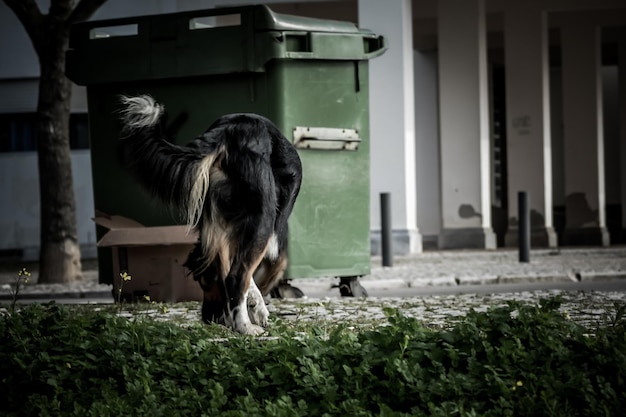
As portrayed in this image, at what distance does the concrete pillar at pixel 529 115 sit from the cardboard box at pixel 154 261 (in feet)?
43.0

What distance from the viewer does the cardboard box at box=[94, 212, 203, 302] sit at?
33.4ft

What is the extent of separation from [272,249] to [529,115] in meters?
16.1

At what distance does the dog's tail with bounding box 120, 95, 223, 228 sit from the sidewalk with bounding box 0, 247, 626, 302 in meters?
5.54

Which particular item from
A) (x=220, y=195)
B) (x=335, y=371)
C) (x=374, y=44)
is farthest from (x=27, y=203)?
(x=335, y=371)

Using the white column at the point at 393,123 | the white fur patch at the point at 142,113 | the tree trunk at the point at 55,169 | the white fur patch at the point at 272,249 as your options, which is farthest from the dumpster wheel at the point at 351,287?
the white column at the point at 393,123

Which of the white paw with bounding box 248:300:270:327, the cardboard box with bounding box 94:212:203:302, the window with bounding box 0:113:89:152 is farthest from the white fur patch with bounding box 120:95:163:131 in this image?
the window with bounding box 0:113:89:152

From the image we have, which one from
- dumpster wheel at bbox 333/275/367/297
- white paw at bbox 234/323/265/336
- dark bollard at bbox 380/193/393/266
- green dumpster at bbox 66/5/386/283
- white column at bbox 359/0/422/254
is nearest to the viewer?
white paw at bbox 234/323/265/336

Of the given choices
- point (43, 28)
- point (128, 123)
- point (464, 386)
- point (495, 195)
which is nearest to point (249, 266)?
point (128, 123)

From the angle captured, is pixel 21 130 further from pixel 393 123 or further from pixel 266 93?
pixel 266 93

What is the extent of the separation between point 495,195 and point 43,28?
13720mm

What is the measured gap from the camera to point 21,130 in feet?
75.6

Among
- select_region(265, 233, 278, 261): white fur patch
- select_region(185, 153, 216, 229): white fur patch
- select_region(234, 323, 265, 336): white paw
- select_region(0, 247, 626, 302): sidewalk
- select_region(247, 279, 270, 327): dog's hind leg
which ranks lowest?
select_region(0, 247, 626, 302): sidewalk

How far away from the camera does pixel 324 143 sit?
1088 cm

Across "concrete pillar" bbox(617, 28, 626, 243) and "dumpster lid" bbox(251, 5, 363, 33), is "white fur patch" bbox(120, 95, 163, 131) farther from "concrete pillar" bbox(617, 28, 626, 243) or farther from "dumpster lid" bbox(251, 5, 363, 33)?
"concrete pillar" bbox(617, 28, 626, 243)
